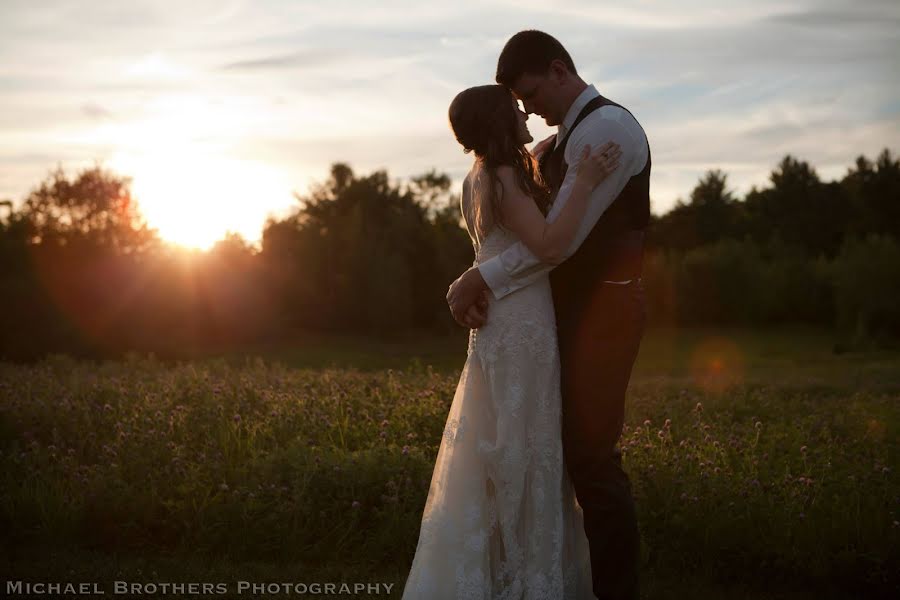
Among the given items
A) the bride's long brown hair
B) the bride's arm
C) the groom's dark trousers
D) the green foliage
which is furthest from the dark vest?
the green foliage

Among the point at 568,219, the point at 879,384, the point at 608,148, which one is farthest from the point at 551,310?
the point at 879,384

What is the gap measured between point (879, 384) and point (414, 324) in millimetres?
30857

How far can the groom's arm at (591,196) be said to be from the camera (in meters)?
4.19

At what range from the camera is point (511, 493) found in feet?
14.6

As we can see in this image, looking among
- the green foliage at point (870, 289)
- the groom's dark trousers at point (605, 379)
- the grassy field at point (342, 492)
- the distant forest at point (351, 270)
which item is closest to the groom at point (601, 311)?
the groom's dark trousers at point (605, 379)

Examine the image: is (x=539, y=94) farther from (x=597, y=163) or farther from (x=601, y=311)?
(x=601, y=311)

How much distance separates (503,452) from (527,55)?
75.5 inches

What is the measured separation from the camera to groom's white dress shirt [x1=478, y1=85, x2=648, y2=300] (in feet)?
13.8

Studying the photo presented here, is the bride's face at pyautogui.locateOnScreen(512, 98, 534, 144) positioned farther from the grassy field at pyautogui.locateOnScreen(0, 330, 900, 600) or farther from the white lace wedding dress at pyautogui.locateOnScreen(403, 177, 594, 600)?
the grassy field at pyautogui.locateOnScreen(0, 330, 900, 600)

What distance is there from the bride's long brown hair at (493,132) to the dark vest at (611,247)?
0.28 meters

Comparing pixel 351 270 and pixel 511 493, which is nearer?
pixel 511 493

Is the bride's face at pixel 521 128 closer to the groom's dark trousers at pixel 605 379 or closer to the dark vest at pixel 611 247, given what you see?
the dark vest at pixel 611 247

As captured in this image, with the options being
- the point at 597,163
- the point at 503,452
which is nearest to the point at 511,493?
the point at 503,452

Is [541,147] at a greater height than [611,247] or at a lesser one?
greater
